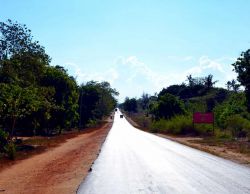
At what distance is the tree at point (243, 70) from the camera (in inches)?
1760

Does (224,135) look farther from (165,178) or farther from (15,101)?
(165,178)

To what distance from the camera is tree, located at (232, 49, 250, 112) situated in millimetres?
44713

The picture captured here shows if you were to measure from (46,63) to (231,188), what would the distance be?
2668 cm

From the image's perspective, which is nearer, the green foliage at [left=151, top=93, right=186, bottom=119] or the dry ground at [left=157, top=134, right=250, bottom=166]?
the dry ground at [left=157, top=134, right=250, bottom=166]

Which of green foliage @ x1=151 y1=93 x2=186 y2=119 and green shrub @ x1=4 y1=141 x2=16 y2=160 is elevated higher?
green foliage @ x1=151 y1=93 x2=186 y2=119

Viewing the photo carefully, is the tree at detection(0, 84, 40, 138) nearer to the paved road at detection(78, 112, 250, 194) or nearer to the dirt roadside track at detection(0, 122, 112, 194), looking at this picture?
the dirt roadside track at detection(0, 122, 112, 194)

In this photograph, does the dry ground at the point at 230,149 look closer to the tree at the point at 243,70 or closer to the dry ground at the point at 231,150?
the dry ground at the point at 231,150

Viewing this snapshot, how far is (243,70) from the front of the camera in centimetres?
4547

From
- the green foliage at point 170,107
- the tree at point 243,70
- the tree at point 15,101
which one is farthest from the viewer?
the green foliage at point 170,107

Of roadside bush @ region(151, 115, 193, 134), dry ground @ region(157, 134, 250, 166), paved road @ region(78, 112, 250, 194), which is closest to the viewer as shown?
paved road @ region(78, 112, 250, 194)

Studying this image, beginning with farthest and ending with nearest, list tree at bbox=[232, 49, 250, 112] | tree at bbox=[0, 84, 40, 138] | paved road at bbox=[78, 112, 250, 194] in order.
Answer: tree at bbox=[232, 49, 250, 112] < tree at bbox=[0, 84, 40, 138] < paved road at bbox=[78, 112, 250, 194]

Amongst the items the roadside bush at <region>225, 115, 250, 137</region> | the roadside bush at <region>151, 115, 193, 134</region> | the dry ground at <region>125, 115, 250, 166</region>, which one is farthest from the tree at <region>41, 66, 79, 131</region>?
the dry ground at <region>125, 115, 250, 166</region>

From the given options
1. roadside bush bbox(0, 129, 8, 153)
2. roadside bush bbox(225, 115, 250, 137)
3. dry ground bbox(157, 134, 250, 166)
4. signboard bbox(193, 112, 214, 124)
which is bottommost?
dry ground bbox(157, 134, 250, 166)

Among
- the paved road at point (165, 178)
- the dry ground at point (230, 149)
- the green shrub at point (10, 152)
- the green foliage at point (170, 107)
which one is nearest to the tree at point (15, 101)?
the green shrub at point (10, 152)
